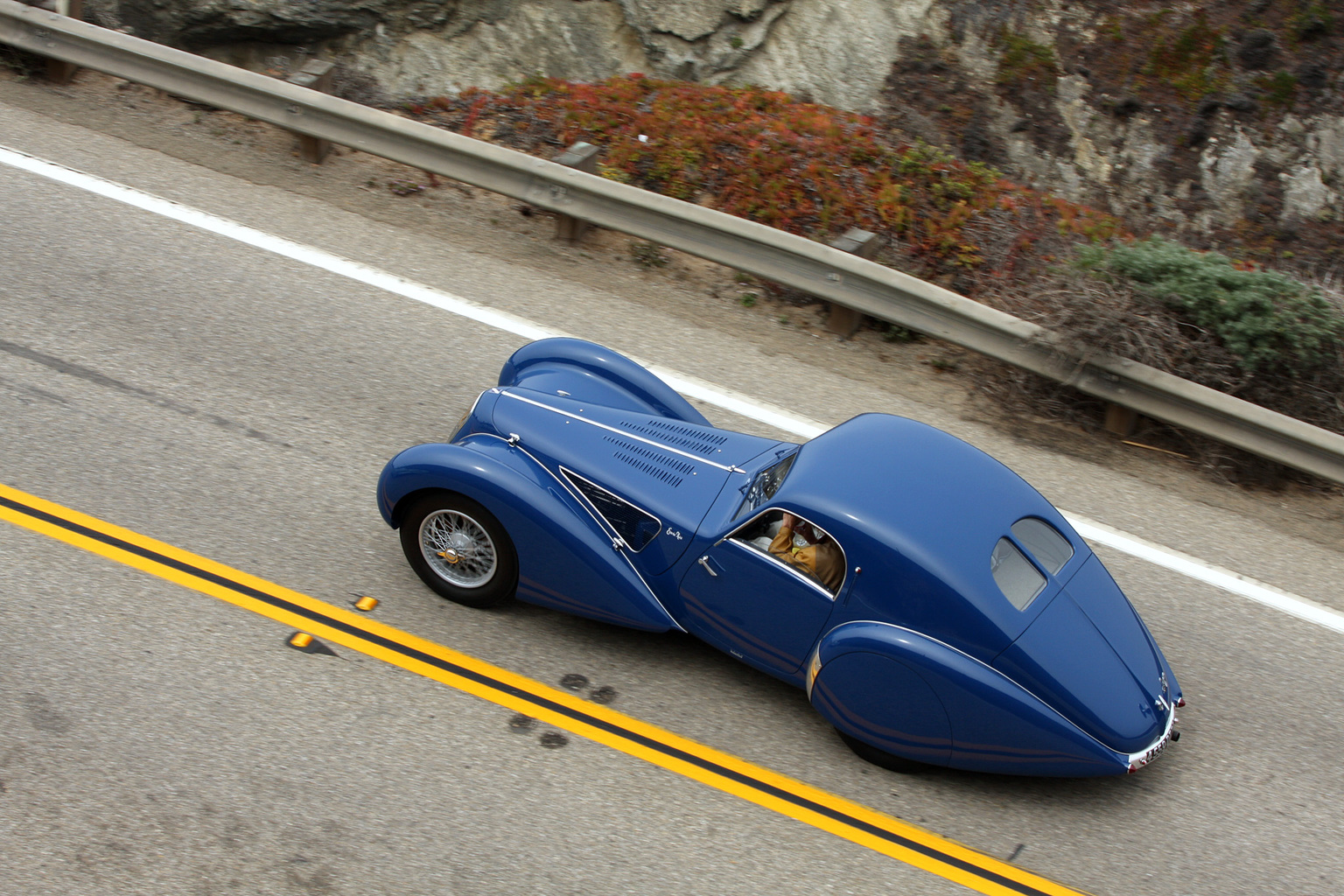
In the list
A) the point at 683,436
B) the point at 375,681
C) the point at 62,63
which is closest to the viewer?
the point at 375,681

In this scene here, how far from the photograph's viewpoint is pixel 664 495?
5.41 meters

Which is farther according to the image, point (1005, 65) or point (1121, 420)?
point (1005, 65)

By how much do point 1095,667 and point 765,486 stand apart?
1.67 metres

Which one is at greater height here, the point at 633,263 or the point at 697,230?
the point at 697,230

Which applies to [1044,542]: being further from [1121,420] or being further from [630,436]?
[1121,420]

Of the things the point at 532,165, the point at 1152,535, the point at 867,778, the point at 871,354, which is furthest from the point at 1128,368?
the point at 532,165

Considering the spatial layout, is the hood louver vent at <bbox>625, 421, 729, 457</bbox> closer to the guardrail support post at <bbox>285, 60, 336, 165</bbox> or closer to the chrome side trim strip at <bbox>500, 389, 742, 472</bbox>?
the chrome side trim strip at <bbox>500, 389, 742, 472</bbox>

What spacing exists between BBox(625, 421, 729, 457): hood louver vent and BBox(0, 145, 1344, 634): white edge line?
1.51 meters

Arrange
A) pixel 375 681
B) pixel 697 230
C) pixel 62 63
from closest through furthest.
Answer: pixel 375 681, pixel 697 230, pixel 62 63

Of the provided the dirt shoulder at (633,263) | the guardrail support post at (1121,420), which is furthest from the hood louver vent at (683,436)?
the guardrail support post at (1121,420)

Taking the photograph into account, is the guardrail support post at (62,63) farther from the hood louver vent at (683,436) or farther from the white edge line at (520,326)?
the hood louver vent at (683,436)

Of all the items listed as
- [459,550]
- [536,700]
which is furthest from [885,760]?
[459,550]

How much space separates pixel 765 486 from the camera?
17.8 feet

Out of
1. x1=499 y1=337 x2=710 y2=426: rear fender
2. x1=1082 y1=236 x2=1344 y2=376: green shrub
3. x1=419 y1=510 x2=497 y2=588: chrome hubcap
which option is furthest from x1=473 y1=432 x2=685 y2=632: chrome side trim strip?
x1=1082 y1=236 x2=1344 y2=376: green shrub
